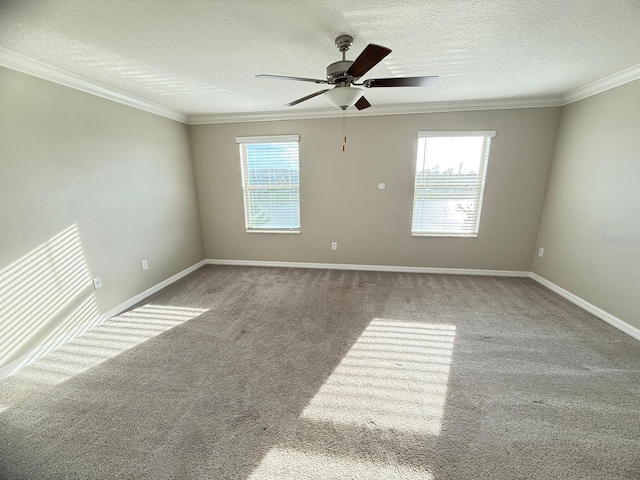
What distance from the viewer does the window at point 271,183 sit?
390 cm

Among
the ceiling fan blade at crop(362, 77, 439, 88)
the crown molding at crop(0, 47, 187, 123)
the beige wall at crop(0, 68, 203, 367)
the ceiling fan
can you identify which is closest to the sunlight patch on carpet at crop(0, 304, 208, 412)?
the beige wall at crop(0, 68, 203, 367)

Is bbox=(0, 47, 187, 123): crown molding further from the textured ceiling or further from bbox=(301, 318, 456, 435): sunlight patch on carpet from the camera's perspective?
bbox=(301, 318, 456, 435): sunlight patch on carpet

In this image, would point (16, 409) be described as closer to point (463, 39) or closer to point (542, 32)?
point (463, 39)

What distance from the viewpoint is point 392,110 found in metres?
3.46

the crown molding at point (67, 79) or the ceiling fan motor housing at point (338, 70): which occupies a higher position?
the crown molding at point (67, 79)

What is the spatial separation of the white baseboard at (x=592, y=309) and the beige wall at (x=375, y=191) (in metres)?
0.39

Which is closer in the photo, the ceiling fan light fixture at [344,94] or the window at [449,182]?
the ceiling fan light fixture at [344,94]

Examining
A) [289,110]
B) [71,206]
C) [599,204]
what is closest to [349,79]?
[289,110]

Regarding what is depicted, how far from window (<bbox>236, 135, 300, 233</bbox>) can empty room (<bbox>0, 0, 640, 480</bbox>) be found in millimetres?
38

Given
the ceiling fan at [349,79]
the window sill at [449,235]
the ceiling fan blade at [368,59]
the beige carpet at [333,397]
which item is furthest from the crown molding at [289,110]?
the beige carpet at [333,397]

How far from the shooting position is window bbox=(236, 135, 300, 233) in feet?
12.8

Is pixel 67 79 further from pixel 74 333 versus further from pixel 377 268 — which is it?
pixel 377 268

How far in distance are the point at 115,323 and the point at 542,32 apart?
4.43 meters

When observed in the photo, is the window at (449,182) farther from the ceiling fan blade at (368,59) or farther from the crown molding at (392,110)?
the ceiling fan blade at (368,59)
